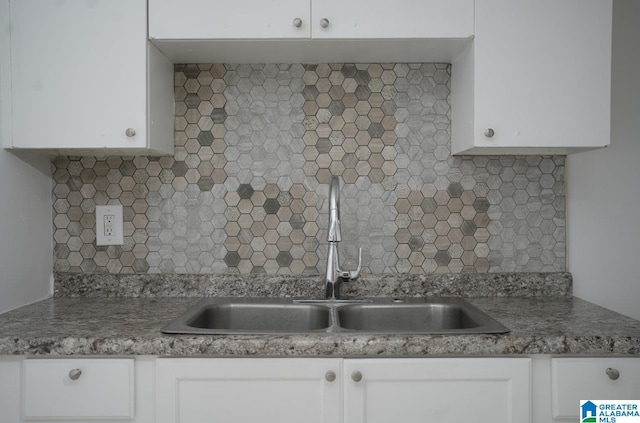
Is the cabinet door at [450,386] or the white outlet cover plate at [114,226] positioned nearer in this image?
the cabinet door at [450,386]

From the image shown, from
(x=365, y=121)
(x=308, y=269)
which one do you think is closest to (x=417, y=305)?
(x=308, y=269)

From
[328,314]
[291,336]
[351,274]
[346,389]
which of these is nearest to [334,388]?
[346,389]

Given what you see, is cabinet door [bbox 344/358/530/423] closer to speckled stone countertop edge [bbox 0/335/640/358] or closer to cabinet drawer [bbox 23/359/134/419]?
speckled stone countertop edge [bbox 0/335/640/358]

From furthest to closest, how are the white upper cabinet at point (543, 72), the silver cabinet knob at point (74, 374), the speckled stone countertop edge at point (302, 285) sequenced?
the speckled stone countertop edge at point (302, 285) → the white upper cabinet at point (543, 72) → the silver cabinet knob at point (74, 374)

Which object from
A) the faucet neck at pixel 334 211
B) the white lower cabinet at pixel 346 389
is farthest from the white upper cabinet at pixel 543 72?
the white lower cabinet at pixel 346 389

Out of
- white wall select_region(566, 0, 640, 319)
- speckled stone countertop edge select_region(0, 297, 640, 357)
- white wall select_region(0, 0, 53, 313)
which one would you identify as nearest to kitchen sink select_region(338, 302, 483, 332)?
speckled stone countertop edge select_region(0, 297, 640, 357)

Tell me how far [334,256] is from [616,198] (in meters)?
0.99

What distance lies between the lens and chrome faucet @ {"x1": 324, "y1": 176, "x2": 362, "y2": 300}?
184 centimetres

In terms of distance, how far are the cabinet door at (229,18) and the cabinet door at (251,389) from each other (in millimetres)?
1013

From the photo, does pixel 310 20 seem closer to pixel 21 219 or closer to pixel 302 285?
pixel 302 285

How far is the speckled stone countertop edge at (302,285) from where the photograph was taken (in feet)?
6.53

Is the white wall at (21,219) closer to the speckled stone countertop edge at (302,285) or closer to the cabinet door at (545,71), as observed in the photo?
the speckled stone countertop edge at (302,285)

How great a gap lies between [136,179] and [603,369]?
1.68 meters

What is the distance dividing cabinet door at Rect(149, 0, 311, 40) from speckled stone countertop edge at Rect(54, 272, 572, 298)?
2.86 ft
